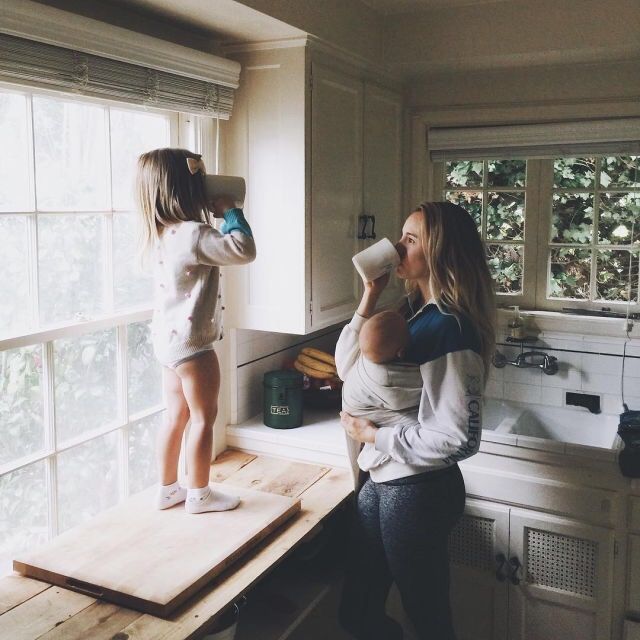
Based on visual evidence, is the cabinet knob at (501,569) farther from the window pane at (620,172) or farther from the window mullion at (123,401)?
the window pane at (620,172)

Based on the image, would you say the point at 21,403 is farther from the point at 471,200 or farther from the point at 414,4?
the point at 471,200

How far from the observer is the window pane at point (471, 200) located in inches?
136

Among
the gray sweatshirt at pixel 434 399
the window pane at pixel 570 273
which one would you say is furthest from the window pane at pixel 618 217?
→ the gray sweatshirt at pixel 434 399

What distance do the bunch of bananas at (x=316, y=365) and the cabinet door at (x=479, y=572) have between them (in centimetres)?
78

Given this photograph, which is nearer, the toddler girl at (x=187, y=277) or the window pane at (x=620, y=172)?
the toddler girl at (x=187, y=277)

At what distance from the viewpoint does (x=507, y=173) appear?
3381 mm

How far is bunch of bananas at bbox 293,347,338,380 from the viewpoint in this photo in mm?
3107

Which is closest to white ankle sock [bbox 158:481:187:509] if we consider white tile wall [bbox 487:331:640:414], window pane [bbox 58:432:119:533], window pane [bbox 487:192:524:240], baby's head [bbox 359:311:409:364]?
window pane [bbox 58:432:119:533]

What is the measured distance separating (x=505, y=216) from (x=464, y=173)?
28 cm

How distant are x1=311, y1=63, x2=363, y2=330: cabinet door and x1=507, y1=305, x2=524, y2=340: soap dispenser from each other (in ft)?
2.42

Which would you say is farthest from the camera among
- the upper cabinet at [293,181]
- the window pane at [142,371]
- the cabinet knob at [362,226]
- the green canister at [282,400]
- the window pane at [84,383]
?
the cabinet knob at [362,226]

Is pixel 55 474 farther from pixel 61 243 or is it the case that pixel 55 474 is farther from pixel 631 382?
pixel 631 382

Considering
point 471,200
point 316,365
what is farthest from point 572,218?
point 316,365

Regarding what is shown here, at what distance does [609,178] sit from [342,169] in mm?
1193
